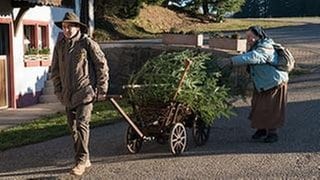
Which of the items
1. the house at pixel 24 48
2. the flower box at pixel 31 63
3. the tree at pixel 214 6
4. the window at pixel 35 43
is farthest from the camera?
the tree at pixel 214 6

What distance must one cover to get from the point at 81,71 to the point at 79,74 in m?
0.04

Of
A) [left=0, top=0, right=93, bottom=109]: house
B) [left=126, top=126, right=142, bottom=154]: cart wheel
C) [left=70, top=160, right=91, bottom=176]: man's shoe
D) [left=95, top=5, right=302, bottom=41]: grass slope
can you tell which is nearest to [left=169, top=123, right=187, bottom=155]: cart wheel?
[left=126, top=126, right=142, bottom=154]: cart wheel

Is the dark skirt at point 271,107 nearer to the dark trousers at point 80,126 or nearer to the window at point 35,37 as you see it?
the dark trousers at point 80,126

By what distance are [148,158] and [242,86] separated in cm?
248

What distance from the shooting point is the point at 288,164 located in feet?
26.7

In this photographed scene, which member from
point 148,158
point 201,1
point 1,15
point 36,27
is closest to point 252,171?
point 148,158

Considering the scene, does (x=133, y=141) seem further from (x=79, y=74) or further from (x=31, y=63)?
(x=31, y=63)

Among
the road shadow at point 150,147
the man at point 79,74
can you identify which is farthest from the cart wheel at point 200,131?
the man at point 79,74

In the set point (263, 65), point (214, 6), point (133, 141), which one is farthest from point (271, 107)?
point (214, 6)

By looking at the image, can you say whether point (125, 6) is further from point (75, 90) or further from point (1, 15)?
point (75, 90)

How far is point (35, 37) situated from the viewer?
733 inches

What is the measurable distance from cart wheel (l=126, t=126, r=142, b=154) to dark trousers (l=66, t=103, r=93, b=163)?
3.53 ft

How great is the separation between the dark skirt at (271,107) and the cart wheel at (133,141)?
6.18 feet

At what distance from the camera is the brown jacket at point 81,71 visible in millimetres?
7648
